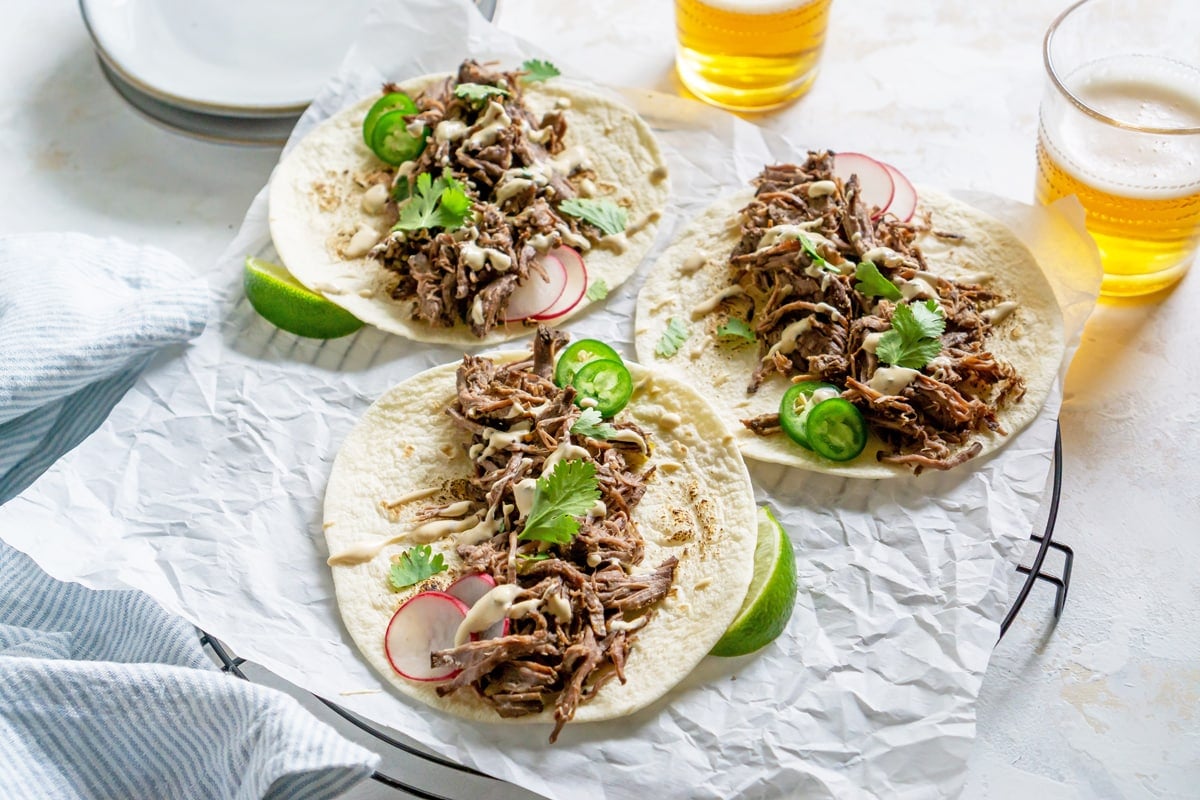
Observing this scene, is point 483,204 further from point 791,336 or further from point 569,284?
point 791,336

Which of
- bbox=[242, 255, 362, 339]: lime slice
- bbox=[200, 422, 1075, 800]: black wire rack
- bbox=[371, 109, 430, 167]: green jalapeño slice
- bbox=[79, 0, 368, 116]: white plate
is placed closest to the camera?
bbox=[200, 422, 1075, 800]: black wire rack

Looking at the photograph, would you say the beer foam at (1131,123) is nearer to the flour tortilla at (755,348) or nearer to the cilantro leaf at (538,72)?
the flour tortilla at (755,348)

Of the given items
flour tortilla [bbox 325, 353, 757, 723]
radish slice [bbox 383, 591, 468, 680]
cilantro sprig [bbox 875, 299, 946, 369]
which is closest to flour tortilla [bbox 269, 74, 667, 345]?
flour tortilla [bbox 325, 353, 757, 723]

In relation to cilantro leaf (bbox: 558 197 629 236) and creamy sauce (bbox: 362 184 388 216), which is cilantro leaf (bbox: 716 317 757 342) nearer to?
cilantro leaf (bbox: 558 197 629 236)

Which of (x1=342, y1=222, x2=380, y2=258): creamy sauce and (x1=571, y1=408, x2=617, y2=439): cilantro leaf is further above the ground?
(x1=571, y1=408, x2=617, y2=439): cilantro leaf

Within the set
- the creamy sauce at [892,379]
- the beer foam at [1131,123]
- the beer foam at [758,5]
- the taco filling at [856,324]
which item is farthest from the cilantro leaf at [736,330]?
the beer foam at [758,5]

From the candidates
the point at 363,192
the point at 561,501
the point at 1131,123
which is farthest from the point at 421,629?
the point at 1131,123
